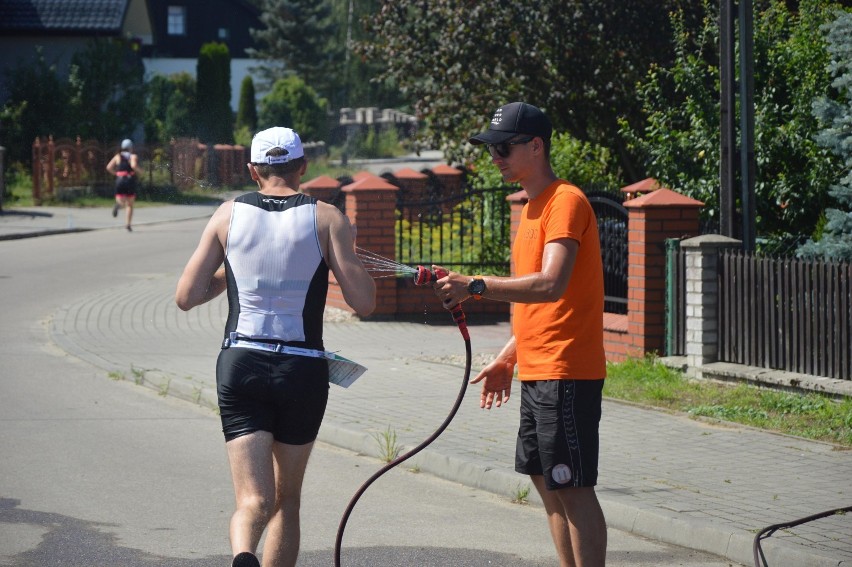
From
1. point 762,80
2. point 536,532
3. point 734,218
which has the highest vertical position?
point 762,80

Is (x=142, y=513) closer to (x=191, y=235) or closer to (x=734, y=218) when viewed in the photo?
(x=734, y=218)

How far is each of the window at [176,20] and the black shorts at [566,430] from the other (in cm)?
7364

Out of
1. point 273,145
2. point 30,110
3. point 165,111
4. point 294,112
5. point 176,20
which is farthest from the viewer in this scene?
point 176,20

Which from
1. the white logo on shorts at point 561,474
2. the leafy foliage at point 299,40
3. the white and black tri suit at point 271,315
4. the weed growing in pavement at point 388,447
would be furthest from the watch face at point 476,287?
the leafy foliage at point 299,40

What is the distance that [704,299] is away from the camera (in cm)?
1037

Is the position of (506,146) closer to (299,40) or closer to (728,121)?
(728,121)

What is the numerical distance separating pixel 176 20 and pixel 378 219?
65.0 meters

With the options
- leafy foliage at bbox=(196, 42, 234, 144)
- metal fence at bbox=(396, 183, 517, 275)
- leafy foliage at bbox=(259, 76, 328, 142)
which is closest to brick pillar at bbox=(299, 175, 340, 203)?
metal fence at bbox=(396, 183, 517, 275)

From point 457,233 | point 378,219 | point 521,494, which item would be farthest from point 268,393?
point 457,233

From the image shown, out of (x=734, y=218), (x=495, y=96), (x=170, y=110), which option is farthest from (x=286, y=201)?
(x=170, y=110)

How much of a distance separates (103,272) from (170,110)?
1948cm

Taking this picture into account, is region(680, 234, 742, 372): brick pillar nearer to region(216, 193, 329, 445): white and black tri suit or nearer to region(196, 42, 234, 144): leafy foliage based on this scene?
region(216, 193, 329, 445): white and black tri suit

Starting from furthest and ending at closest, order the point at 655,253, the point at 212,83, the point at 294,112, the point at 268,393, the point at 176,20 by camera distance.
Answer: the point at 176,20, the point at 294,112, the point at 212,83, the point at 655,253, the point at 268,393

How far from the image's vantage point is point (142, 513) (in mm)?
6707
